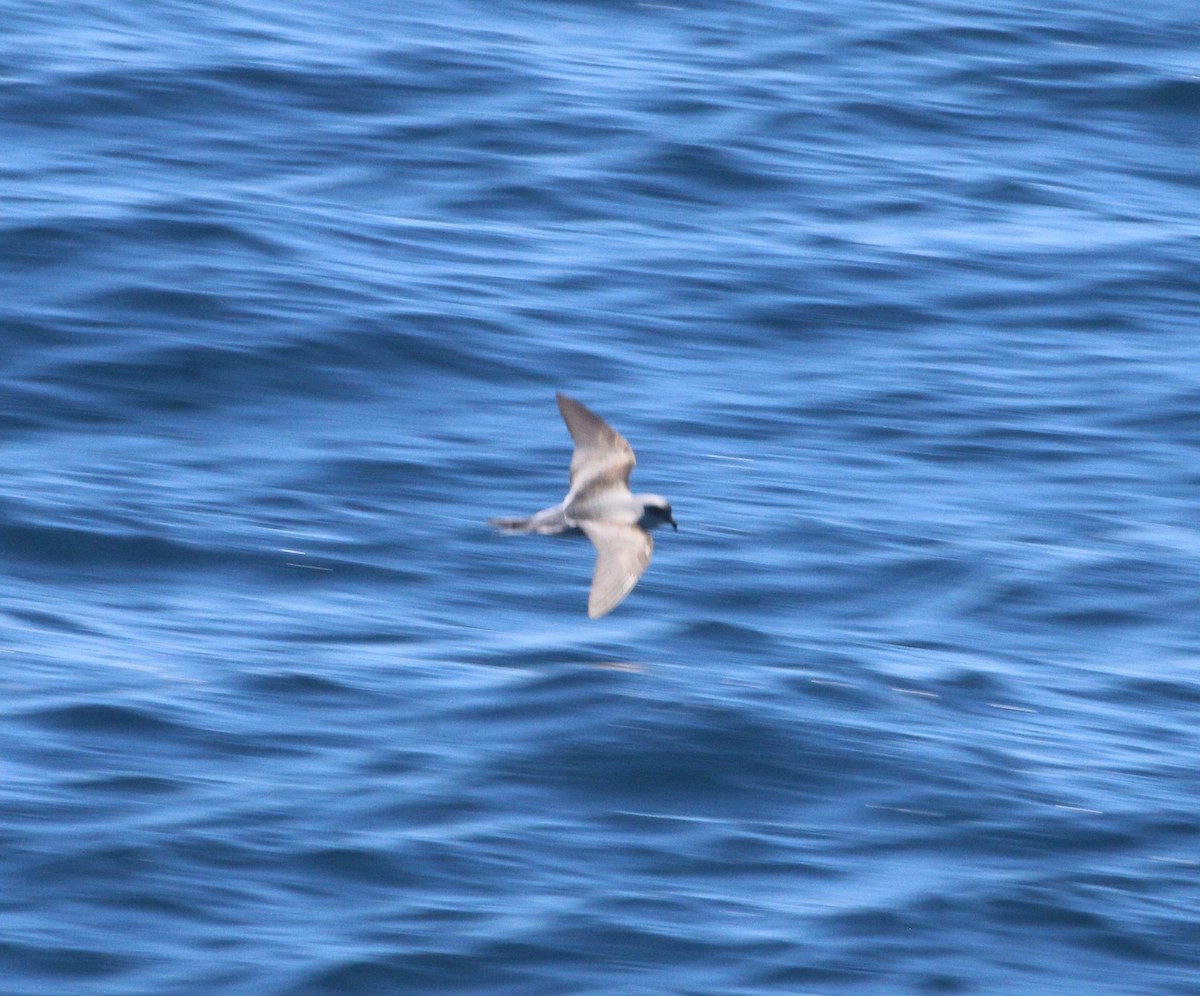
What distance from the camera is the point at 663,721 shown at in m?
8.36

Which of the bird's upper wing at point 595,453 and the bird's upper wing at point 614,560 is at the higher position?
the bird's upper wing at point 595,453

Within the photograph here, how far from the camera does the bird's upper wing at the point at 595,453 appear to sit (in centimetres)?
844

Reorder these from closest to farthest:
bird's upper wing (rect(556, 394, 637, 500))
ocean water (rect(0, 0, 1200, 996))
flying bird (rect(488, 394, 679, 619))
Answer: ocean water (rect(0, 0, 1200, 996)) < flying bird (rect(488, 394, 679, 619)) < bird's upper wing (rect(556, 394, 637, 500))

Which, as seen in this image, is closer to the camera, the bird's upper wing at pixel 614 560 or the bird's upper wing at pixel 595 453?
the bird's upper wing at pixel 614 560

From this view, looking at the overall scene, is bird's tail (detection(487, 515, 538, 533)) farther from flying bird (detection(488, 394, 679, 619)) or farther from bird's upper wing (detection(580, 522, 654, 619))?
bird's upper wing (detection(580, 522, 654, 619))

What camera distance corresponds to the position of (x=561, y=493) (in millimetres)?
10352

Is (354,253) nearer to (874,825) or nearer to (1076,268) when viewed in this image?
(1076,268)

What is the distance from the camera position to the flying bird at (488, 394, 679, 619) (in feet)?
25.9

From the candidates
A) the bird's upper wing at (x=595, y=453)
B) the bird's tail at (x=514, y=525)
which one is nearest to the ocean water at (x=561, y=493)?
the bird's tail at (x=514, y=525)

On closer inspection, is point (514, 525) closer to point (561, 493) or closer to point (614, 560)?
point (614, 560)

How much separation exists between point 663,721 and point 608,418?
3.02m

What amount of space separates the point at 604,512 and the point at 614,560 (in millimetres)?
399

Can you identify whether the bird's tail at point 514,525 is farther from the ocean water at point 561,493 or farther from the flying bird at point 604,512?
the ocean water at point 561,493

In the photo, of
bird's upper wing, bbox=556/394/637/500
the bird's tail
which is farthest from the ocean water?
bird's upper wing, bbox=556/394/637/500
